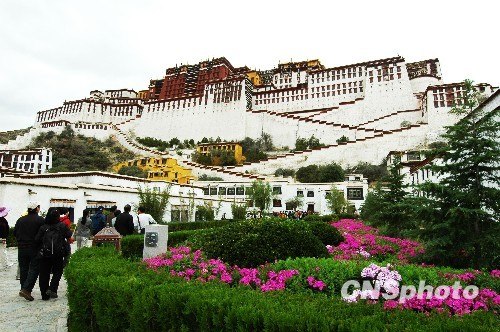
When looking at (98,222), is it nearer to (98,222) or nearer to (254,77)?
(98,222)

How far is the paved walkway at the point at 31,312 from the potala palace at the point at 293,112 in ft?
132

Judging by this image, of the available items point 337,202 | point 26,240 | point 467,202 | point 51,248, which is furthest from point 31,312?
point 337,202

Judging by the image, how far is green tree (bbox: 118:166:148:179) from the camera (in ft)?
179

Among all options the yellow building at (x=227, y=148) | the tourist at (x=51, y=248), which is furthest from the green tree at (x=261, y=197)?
the tourist at (x=51, y=248)

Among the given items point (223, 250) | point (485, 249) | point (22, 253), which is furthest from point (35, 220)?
point (485, 249)

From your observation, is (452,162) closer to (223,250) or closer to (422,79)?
(223,250)

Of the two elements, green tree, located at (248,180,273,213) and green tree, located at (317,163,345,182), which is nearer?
green tree, located at (248,180,273,213)

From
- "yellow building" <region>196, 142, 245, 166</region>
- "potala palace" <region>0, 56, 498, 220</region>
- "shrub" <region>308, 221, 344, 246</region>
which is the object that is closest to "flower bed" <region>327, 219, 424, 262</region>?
"shrub" <region>308, 221, 344, 246</region>

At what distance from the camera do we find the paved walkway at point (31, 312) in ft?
17.8

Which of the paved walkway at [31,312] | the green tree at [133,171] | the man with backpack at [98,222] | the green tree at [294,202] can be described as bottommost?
the paved walkway at [31,312]

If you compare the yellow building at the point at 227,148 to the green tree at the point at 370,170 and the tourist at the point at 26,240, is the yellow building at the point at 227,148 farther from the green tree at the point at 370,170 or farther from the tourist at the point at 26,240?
Result: the tourist at the point at 26,240

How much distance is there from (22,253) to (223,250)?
3.83m

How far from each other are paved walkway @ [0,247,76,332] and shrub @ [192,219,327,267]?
285cm

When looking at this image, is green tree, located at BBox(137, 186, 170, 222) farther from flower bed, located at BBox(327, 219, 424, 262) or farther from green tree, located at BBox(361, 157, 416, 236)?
flower bed, located at BBox(327, 219, 424, 262)
